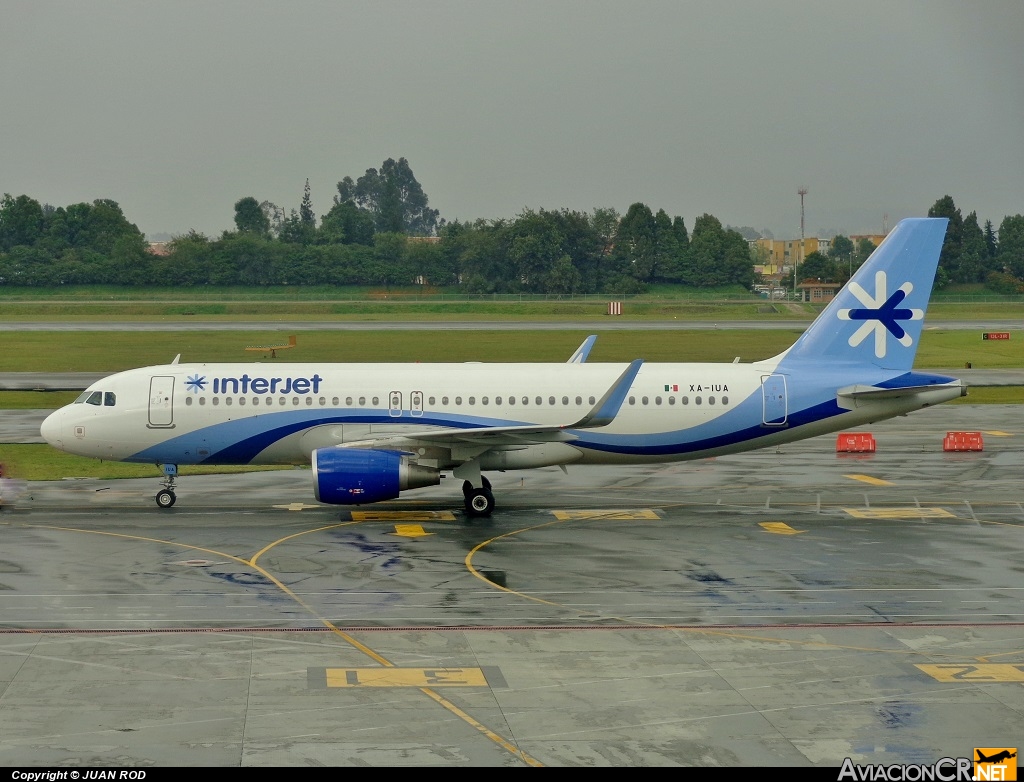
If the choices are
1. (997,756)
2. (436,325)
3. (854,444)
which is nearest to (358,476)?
(997,756)

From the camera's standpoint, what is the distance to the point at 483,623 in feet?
78.4

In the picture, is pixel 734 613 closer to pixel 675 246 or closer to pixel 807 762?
pixel 807 762

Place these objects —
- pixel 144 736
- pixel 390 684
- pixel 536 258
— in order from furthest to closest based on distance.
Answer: pixel 536 258
pixel 390 684
pixel 144 736

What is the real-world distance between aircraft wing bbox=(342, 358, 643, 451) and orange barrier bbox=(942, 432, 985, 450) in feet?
63.9

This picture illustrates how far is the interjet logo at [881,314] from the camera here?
124 ft

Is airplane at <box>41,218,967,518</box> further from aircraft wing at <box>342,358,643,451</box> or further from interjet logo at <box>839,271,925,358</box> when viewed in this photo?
aircraft wing at <box>342,358,643,451</box>

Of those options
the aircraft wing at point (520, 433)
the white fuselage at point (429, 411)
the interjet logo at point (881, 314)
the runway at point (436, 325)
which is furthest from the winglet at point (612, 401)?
the runway at point (436, 325)

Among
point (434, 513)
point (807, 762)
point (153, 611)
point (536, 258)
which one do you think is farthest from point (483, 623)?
point (536, 258)

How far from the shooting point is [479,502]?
35.3m

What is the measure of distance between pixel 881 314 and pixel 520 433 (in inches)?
496

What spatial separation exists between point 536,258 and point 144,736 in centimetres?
16855

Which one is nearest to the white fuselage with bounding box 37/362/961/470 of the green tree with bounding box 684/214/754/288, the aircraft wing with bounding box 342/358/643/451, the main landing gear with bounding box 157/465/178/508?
the main landing gear with bounding box 157/465/178/508

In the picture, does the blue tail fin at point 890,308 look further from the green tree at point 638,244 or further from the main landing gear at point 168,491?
the green tree at point 638,244

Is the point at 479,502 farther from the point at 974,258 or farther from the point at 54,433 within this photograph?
the point at 974,258
